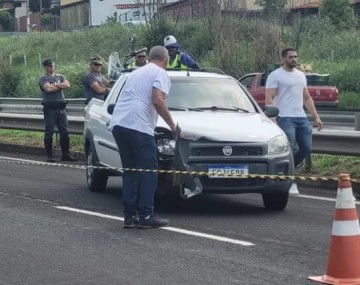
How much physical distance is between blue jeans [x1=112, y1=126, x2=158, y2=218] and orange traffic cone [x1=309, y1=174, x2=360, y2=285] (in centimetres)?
319

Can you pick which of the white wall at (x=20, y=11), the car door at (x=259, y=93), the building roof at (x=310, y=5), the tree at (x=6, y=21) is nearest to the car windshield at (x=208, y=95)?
the car door at (x=259, y=93)

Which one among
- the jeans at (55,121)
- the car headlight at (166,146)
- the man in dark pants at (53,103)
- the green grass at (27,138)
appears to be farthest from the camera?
the green grass at (27,138)

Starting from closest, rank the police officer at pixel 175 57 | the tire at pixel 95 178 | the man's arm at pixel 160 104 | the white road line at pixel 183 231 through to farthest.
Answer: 1. the white road line at pixel 183 231
2. the man's arm at pixel 160 104
3. the tire at pixel 95 178
4. the police officer at pixel 175 57

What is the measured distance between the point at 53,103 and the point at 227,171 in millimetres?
7933

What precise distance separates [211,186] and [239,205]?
1161 mm

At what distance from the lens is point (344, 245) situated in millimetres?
7250

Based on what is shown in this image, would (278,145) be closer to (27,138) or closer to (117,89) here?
(117,89)

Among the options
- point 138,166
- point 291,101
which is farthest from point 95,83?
point 138,166

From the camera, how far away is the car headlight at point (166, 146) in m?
11.2

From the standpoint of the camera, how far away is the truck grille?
11102 mm

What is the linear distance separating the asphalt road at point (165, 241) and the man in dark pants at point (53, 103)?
4948mm

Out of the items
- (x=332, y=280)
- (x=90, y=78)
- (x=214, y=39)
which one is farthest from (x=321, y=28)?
(x=332, y=280)

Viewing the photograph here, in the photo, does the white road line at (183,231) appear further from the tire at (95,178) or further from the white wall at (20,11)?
the white wall at (20,11)

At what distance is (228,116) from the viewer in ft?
38.8
